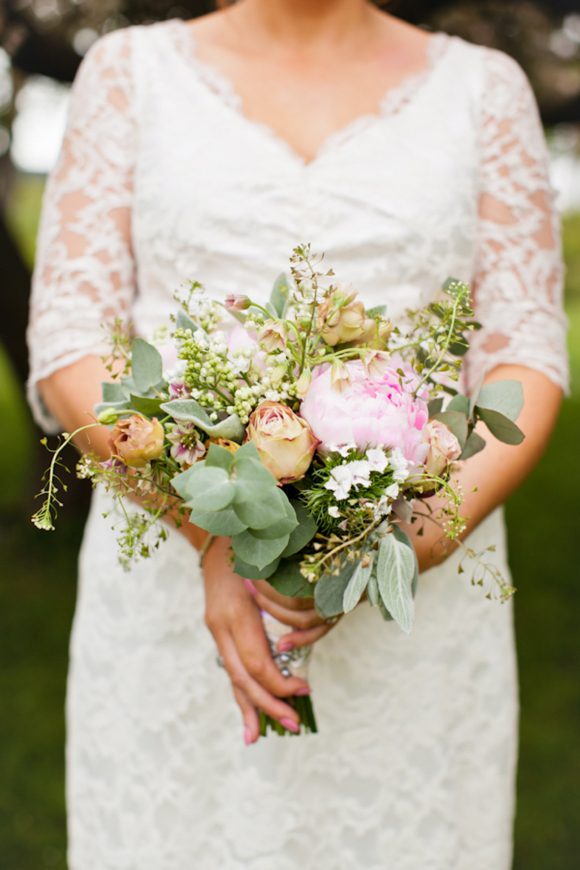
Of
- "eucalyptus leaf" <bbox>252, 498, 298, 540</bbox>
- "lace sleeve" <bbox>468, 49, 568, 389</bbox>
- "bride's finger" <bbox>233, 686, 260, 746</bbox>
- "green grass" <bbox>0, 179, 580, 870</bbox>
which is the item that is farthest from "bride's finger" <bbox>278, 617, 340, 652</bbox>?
"green grass" <bbox>0, 179, 580, 870</bbox>

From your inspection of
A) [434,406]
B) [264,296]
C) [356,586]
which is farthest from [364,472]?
[264,296]

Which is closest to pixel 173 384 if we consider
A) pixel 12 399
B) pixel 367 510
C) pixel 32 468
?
pixel 367 510

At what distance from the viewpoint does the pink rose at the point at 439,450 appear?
0.99m

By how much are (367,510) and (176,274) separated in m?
0.81

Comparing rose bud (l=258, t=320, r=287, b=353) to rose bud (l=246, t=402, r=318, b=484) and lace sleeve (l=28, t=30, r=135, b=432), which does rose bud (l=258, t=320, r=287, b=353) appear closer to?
rose bud (l=246, t=402, r=318, b=484)

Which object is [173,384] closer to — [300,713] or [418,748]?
[300,713]

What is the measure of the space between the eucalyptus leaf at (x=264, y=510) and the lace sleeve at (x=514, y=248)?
33.9 inches

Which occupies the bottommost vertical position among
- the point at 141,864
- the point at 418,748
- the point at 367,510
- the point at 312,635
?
the point at 141,864

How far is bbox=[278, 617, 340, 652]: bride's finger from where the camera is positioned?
4.01 feet

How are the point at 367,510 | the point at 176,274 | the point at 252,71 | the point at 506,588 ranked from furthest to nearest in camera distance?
the point at 252,71, the point at 176,274, the point at 506,588, the point at 367,510

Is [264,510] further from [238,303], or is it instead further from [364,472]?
[238,303]

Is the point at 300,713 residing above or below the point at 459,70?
below

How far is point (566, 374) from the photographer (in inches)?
63.4

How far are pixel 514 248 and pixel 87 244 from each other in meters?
0.90
